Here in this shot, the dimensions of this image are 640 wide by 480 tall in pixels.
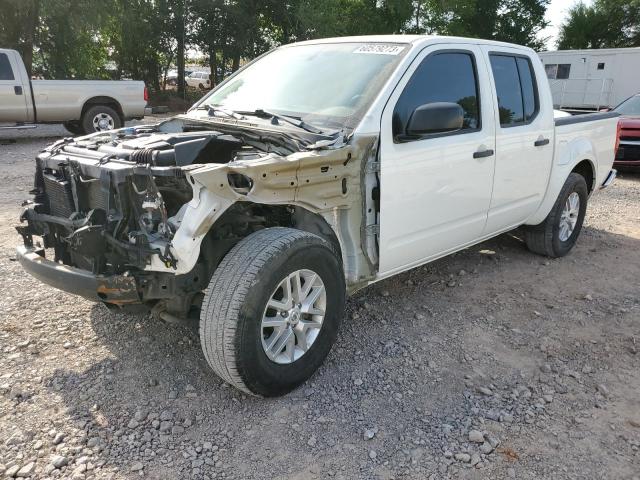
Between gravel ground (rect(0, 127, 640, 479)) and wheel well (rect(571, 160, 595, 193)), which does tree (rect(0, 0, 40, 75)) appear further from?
wheel well (rect(571, 160, 595, 193))

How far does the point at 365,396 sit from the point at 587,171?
400 cm

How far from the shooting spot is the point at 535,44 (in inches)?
1411

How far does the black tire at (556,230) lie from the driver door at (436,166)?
1292mm

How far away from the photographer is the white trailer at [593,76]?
17.8 m

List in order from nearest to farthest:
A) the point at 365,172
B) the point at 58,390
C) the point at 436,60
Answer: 1. the point at 58,390
2. the point at 365,172
3. the point at 436,60

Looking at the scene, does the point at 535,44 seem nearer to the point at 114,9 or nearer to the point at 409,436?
the point at 114,9

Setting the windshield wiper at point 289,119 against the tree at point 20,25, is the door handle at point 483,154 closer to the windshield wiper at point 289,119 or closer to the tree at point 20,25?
the windshield wiper at point 289,119

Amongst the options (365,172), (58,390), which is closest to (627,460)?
(365,172)

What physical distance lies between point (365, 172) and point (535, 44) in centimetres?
3728

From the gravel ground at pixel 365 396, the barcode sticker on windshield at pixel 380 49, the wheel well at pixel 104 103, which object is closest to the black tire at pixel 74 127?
the wheel well at pixel 104 103

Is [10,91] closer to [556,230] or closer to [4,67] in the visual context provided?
[4,67]

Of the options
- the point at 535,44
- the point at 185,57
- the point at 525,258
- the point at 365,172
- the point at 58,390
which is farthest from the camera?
the point at 535,44

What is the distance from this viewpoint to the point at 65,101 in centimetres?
1189

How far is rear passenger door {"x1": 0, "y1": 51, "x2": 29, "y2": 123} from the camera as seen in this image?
11.1 m
